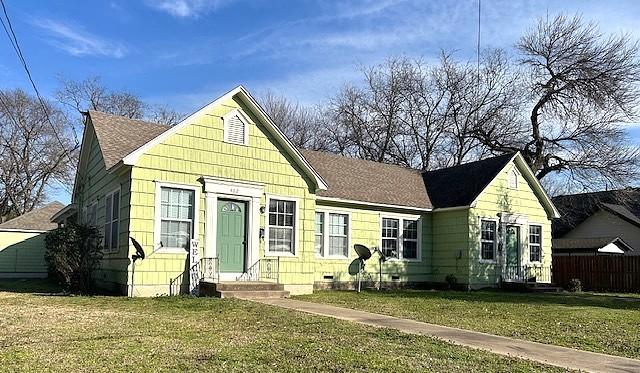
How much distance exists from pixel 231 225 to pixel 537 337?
9073 mm

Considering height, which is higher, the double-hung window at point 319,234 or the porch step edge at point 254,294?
the double-hung window at point 319,234

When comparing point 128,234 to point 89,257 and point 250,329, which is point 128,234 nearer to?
point 89,257

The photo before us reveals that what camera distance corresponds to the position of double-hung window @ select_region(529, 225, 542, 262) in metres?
23.7

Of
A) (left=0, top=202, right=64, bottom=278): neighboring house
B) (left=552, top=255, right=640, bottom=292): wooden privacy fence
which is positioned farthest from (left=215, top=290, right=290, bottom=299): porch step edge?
(left=0, top=202, right=64, bottom=278): neighboring house

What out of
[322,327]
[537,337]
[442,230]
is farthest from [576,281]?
[322,327]

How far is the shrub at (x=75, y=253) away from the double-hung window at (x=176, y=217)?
2209 millimetres

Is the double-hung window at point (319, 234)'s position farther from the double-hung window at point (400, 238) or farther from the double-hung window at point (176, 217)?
the double-hung window at point (176, 217)

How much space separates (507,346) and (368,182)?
546 inches

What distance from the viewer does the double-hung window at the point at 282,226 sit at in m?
16.8

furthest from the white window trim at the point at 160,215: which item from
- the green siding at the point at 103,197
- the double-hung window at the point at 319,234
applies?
the double-hung window at the point at 319,234

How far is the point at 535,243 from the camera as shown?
78.3 feet

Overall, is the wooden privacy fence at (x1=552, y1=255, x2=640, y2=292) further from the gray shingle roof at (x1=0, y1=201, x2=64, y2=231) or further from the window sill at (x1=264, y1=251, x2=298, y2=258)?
the gray shingle roof at (x1=0, y1=201, x2=64, y2=231)

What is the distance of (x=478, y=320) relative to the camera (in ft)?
38.1

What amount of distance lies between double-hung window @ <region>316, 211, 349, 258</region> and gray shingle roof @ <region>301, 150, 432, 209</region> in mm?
770
